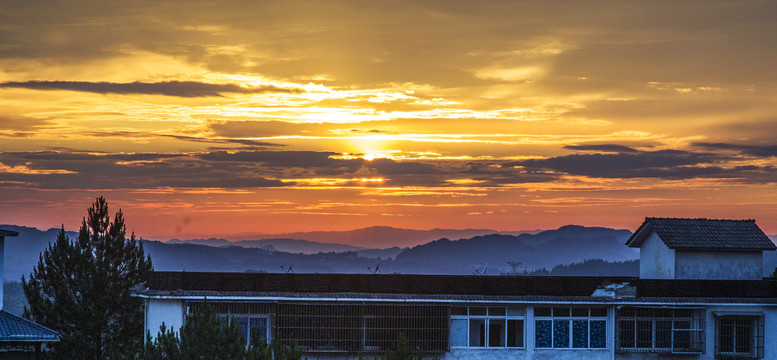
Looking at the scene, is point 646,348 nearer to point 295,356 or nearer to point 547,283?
point 547,283

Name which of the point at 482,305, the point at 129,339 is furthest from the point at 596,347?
the point at 129,339

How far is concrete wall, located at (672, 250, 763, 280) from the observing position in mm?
53125

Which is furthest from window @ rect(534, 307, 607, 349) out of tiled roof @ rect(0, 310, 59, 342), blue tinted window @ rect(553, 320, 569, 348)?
tiled roof @ rect(0, 310, 59, 342)

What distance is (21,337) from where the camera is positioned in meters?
45.4

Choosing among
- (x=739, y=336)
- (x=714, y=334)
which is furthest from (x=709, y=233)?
(x=714, y=334)

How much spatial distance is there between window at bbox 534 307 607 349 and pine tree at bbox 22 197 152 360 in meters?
22.2

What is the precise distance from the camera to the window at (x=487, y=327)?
47.5m

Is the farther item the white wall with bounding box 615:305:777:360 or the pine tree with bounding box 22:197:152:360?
the pine tree with bounding box 22:197:152:360

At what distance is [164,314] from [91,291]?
→ 12791 mm

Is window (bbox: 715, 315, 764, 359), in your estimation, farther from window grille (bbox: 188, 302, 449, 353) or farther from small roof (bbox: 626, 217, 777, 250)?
window grille (bbox: 188, 302, 449, 353)

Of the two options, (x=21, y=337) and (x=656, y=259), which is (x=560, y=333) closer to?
(x=656, y=259)

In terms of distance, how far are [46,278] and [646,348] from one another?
3260cm

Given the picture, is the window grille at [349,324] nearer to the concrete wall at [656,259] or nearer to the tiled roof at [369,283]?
the tiled roof at [369,283]

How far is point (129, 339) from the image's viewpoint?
55.3m
